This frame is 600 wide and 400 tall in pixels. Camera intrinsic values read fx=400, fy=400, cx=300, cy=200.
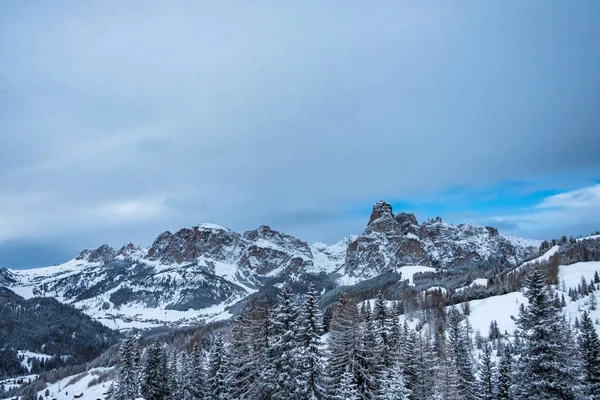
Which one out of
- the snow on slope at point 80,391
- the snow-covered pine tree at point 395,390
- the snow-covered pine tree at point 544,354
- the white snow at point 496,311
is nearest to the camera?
the snow-covered pine tree at point 544,354

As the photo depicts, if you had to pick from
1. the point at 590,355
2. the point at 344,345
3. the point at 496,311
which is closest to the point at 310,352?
the point at 344,345

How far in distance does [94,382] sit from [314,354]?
644 feet

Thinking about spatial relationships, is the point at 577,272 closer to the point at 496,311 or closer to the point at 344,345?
the point at 496,311

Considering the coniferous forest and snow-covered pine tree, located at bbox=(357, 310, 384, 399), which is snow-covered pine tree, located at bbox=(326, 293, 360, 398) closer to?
the coniferous forest

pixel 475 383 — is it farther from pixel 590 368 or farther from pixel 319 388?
pixel 319 388

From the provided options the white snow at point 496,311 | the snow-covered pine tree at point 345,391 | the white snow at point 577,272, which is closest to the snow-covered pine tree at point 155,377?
the snow-covered pine tree at point 345,391

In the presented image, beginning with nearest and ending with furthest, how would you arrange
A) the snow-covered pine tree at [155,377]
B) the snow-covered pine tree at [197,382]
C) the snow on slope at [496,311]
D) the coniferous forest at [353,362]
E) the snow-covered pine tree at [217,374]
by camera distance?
the coniferous forest at [353,362] < the snow-covered pine tree at [217,374] < the snow-covered pine tree at [197,382] < the snow-covered pine tree at [155,377] < the snow on slope at [496,311]

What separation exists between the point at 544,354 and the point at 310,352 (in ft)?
56.1

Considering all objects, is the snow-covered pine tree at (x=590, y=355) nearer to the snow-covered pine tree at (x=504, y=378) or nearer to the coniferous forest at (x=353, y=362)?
the coniferous forest at (x=353, y=362)

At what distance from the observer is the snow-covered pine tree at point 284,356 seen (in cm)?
3281

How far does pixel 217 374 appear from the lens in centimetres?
4775

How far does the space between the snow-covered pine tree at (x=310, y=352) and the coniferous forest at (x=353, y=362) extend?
0.08 meters

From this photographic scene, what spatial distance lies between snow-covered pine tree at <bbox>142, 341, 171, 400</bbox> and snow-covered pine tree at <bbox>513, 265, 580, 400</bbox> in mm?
48162

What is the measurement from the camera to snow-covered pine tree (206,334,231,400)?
4728cm
